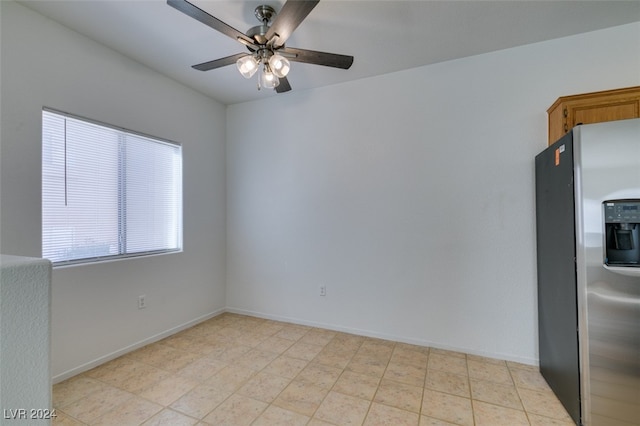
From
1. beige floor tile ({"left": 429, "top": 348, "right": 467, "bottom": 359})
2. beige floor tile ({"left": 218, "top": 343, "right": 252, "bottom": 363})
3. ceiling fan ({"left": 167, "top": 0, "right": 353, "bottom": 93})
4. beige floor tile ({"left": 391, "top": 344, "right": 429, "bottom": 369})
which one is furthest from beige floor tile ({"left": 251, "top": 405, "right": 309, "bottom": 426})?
ceiling fan ({"left": 167, "top": 0, "right": 353, "bottom": 93})

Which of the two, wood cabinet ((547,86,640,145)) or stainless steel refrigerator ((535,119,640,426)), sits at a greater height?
wood cabinet ((547,86,640,145))

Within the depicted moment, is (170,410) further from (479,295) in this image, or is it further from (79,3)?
(79,3)

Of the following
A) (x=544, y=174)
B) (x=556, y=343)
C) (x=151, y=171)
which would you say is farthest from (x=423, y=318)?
(x=151, y=171)

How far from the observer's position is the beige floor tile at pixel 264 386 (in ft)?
6.64

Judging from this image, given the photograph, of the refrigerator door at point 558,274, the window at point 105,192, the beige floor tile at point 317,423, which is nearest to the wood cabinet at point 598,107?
the refrigerator door at point 558,274

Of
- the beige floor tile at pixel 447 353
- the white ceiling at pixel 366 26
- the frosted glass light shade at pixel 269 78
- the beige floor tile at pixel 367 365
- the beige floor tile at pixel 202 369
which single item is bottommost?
the beige floor tile at pixel 367 365

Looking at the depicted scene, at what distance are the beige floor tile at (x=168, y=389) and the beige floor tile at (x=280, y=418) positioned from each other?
0.68m

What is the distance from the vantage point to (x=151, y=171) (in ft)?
9.77

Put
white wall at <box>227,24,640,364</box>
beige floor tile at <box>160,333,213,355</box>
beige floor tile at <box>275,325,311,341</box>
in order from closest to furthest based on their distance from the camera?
white wall at <box>227,24,640,364</box>
beige floor tile at <box>160,333,213,355</box>
beige floor tile at <box>275,325,311,341</box>

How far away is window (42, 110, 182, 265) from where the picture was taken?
2.19 metres

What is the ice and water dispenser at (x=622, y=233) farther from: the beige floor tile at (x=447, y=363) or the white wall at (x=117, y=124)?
the white wall at (x=117, y=124)

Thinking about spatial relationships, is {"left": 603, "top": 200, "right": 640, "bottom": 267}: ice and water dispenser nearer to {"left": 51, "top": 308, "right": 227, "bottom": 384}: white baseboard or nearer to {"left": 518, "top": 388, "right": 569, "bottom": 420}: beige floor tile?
{"left": 518, "top": 388, "right": 569, "bottom": 420}: beige floor tile

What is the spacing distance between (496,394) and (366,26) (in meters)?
2.95

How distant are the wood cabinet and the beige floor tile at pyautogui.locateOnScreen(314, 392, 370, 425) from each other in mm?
2473
